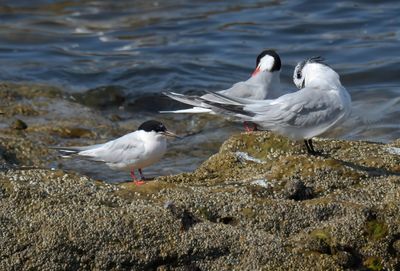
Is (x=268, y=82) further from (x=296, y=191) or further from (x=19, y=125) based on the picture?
(x=296, y=191)

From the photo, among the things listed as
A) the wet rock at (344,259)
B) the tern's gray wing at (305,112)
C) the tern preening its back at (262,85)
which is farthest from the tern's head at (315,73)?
the wet rock at (344,259)

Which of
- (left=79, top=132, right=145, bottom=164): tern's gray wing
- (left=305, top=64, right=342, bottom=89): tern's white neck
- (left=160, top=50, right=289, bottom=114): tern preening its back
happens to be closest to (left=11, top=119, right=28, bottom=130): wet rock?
(left=160, top=50, right=289, bottom=114): tern preening its back

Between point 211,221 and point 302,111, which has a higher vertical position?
point 302,111

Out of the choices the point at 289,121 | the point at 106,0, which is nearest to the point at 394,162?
the point at 289,121

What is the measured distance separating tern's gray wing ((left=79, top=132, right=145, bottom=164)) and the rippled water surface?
210cm

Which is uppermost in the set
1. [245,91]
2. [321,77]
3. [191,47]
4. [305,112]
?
[321,77]

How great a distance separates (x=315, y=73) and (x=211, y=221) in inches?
76.1

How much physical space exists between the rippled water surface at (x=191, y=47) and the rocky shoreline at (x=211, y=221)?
11.6 feet

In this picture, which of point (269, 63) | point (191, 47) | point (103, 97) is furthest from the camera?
point (191, 47)

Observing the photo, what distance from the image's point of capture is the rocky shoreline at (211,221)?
13.6ft

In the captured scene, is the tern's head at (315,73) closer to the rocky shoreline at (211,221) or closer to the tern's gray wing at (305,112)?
the tern's gray wing at (305,112)

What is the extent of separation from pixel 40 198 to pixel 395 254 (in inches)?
69.0

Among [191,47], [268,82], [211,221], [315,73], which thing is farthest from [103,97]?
[211,221]

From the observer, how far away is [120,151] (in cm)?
607
